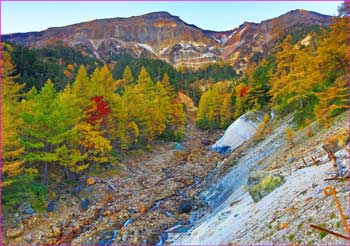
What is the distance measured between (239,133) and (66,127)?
20956mm

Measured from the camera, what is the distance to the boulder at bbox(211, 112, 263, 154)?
125 ft

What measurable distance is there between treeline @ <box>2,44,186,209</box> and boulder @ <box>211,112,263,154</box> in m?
9.17

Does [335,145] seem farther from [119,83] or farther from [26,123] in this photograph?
[119,83]

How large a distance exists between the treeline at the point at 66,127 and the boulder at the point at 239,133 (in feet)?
30.1

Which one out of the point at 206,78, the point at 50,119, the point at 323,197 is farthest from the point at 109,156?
the point at 206,78

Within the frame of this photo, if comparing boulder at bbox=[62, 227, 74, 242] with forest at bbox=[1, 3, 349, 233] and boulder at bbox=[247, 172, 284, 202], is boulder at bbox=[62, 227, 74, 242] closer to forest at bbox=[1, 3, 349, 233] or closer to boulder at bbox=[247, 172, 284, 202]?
forest at bbox=[1, 3, 349, 233]

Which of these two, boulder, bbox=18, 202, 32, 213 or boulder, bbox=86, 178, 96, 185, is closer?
boulder, bbox=18, 202, 32, 213

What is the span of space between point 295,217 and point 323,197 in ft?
3.61

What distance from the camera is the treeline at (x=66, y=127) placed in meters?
21.7

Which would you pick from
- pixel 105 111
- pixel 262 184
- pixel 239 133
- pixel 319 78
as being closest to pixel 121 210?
pixel 262 184

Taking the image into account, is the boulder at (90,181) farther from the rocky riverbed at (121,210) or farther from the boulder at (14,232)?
the boulder at (14,232)

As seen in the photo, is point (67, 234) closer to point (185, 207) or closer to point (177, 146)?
point (185, 207)

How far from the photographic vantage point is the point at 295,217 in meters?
9.62

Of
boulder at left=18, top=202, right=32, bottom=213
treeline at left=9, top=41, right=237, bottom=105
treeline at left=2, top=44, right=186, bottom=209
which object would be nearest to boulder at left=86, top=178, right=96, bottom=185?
treeline at left=2, top=44, right=186, bottom=209
